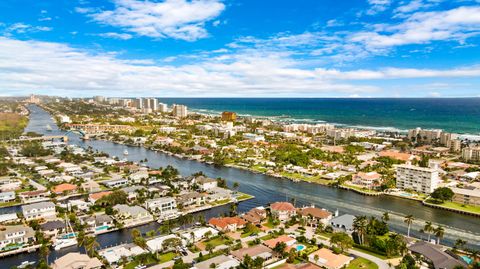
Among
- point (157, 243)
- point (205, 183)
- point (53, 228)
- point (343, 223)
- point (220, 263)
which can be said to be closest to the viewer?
point (220, 263)

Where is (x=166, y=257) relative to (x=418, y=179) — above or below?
below

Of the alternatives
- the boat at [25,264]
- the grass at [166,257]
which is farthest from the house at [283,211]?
the boat at [25,264]

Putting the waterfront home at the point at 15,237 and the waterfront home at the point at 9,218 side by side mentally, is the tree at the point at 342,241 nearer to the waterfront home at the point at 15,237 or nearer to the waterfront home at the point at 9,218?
the waterfront home at the point at 15,237

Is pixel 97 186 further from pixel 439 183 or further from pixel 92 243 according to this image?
pixel 439 183

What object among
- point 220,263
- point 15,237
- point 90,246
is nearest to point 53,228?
point 15,237

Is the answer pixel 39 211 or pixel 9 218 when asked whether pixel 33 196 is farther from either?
pixel 9 218
